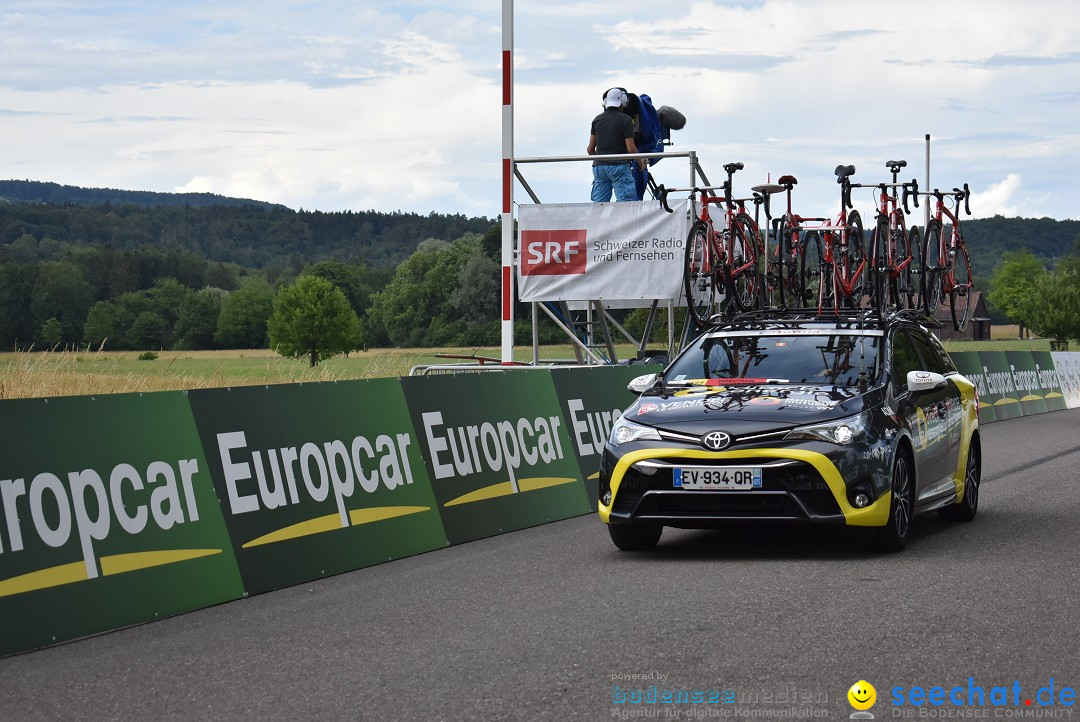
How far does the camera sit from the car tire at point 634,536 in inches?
399

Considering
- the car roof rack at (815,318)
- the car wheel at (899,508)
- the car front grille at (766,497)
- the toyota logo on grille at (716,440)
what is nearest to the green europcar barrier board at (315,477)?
the car front grille at (766,497)

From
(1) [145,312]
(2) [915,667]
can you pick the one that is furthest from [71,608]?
(1) [145,312]

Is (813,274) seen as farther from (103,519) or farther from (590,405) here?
(103,519)

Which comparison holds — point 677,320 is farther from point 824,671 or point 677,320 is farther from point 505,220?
point 824,671

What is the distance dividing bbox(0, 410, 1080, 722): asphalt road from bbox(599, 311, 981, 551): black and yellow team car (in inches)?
13.7

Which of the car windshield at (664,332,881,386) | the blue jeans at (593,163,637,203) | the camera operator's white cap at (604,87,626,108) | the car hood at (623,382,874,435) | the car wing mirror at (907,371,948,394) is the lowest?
the car hood at (623,382,874,435)

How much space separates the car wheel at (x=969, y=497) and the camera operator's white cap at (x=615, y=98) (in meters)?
8.28

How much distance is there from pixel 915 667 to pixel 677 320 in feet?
58.0

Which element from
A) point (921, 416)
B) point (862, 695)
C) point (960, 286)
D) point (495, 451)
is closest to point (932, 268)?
point (960, 286)

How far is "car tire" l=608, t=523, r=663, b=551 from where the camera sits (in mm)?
10133

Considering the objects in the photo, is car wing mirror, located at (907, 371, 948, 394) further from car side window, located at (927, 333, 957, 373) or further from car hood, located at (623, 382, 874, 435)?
car side window, located at (927, 333, 957, 373)

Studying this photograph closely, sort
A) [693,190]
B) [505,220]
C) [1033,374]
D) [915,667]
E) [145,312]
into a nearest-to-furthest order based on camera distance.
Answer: [915,667] < [693,190] < [505,220] < [1033,374] < [145,312]

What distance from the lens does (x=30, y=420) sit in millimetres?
7602

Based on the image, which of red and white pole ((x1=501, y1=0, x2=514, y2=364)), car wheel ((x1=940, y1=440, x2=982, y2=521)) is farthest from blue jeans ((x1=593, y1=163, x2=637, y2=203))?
car wheel ((x1=940, y1=440, x2=982, y2=521))
